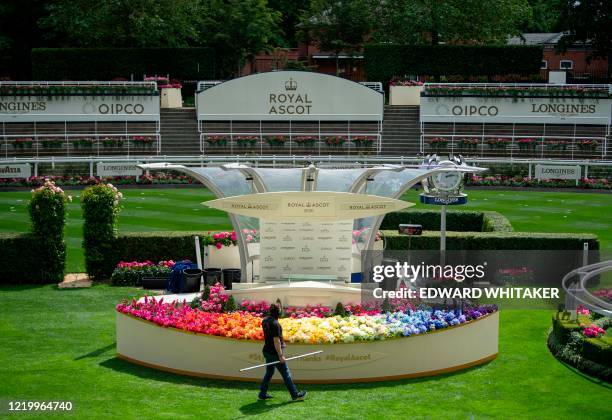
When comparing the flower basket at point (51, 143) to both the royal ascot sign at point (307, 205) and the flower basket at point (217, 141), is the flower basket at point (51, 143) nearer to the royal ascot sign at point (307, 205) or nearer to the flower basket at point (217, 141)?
the flower basket at point (217, 141)

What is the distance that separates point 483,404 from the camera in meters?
17.5

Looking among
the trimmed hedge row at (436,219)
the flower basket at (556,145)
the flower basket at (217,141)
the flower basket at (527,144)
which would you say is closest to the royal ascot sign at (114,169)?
the flower basket at (217,141)

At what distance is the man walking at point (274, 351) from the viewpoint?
1700 centimetres

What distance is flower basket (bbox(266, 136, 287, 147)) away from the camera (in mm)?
51688

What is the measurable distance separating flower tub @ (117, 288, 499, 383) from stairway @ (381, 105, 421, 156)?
32055 millimetres

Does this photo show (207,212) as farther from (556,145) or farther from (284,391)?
(556,145)

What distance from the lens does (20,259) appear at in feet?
91.0

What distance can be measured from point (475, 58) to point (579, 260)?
39371mm

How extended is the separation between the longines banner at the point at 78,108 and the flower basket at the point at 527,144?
17.9 meters

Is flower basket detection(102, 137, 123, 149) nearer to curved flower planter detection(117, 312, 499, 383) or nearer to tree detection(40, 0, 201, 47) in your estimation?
tree detection(40, 0, 201, 47)

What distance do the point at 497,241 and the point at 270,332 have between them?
40.5 feet

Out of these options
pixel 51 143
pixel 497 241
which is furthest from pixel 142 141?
pixel 497 241

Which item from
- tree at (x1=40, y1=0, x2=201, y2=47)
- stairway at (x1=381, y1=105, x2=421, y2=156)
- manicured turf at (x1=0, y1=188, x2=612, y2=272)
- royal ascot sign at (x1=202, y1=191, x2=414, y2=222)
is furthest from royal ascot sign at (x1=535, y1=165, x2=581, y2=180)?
tree at (x1=40, y1=0, x2=201, y2=47)

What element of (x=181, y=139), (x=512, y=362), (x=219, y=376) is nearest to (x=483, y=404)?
(x=512, y=362)
